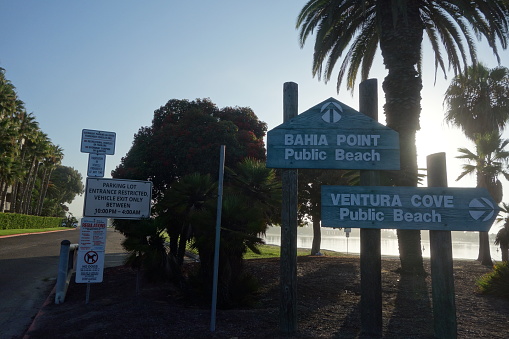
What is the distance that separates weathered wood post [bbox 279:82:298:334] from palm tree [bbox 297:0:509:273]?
19.9ft

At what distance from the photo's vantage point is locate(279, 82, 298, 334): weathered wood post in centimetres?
568

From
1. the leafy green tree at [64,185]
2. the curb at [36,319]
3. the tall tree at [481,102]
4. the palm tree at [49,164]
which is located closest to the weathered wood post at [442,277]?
the curb at [36,319]

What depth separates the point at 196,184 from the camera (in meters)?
8.52

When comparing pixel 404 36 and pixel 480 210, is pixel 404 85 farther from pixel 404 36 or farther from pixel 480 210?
pixel 480 210

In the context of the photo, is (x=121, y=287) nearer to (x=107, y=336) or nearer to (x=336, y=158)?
(x=107, y=336)

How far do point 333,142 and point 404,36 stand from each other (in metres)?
8.02

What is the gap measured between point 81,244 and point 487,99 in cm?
2767

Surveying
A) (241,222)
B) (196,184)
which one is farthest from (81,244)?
(241,222)

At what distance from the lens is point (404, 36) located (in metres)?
12.3

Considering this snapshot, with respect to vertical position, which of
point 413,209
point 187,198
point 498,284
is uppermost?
point 187,198

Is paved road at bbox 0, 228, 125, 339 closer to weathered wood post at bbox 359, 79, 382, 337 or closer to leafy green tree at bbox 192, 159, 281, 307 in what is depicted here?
leafy green tree at bbox 192, 159, 281, 307

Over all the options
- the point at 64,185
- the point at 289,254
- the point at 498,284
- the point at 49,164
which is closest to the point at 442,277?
the point at 289,254

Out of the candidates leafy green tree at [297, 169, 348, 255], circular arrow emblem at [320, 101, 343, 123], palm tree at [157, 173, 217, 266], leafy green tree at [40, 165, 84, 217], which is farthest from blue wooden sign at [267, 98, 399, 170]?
leafy green tree at [40, 165, 84, 217]

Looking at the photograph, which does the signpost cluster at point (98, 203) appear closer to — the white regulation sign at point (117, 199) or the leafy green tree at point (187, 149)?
the white regulation sign at point (117, 199)
